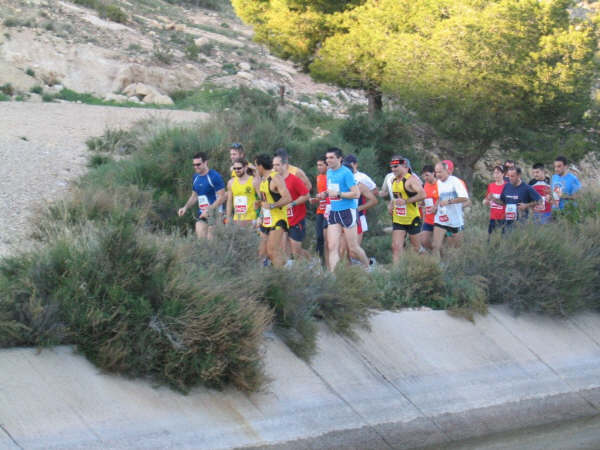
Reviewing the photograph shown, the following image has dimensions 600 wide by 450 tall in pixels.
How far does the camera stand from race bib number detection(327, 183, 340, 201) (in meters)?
11.3

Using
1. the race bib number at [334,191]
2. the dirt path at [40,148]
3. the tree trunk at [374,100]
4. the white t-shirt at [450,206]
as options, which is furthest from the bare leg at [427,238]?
the tree trunk at [374,100]

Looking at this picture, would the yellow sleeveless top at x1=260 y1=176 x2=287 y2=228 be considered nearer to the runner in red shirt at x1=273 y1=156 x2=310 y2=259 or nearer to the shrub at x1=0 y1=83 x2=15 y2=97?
the runner in red shirt at x1=273 y1=156 x2=310 y2=259

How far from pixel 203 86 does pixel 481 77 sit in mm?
19050

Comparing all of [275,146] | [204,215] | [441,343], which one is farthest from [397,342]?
[275,146]

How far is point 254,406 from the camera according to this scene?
25.5ft

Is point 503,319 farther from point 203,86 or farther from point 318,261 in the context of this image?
point 203,86

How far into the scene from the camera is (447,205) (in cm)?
1279

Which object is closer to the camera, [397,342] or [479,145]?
[397,342]

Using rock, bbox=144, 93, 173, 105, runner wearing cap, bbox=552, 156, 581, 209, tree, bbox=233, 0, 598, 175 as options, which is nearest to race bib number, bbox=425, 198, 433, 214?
runner wearing cap, bbox=552, 156, 581, 209

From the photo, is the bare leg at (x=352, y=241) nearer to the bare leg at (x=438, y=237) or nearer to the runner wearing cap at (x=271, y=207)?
the runner wearing cap at (x=271, y=207)

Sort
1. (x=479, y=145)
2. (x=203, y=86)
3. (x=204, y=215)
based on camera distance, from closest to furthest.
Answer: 1. (x=204, y=215)
2. (x=479, y=145)
3. (x=203, y=86)

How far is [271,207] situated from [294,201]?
46 centimetres

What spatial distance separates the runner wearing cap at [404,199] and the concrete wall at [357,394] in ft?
6.31

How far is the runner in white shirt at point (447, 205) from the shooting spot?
12.8m
